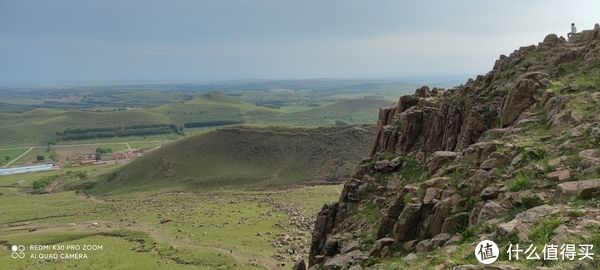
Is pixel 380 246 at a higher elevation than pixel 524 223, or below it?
below

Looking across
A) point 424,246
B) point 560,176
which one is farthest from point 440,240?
point 560,176

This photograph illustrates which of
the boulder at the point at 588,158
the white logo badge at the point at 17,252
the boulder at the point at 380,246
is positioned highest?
the boulder at the point at 588,158

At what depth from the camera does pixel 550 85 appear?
91.8 ft

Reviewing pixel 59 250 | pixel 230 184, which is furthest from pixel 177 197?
pixel 59 250

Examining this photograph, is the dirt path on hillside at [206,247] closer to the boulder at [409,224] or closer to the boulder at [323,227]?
the boulder at [323,227]

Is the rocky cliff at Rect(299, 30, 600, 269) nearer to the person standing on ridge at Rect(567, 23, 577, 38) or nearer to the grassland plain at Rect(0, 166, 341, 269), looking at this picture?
the person standing on ridge at Rect(567, 23, 577, 38)

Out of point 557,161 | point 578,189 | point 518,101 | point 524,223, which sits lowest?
point 524,223

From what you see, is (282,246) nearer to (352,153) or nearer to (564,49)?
(564,49)

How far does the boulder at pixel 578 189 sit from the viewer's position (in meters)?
16.1

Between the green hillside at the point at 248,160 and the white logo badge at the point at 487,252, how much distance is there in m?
92.6

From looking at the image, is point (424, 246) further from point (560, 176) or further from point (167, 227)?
point (167, 227)

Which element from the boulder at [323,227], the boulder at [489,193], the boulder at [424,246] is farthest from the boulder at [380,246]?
the boulder at [323,227]

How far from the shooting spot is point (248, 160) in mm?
126312

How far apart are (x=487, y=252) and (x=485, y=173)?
6814 mm
